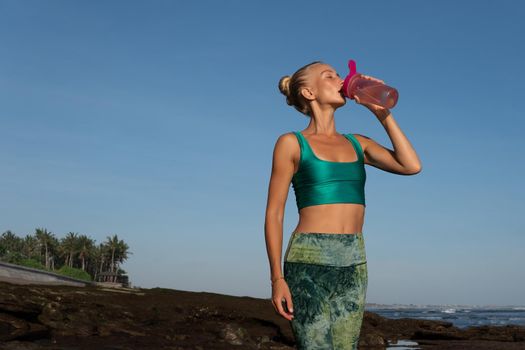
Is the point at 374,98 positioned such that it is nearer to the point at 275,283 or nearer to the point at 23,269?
the point at 275,283

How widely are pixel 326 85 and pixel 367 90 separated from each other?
24 centimetres

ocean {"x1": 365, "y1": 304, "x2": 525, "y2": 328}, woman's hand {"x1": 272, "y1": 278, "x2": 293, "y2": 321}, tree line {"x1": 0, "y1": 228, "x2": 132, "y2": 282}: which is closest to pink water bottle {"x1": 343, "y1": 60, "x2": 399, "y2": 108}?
woman's hand {"x1": 272, "y1": 278, "x2": 293, "y2": 321}

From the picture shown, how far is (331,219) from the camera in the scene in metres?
3.07

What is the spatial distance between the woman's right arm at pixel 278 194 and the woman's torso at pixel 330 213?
56 millimetres

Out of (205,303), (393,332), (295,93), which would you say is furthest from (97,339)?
(393,332)

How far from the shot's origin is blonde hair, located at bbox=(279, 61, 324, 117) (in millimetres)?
3474

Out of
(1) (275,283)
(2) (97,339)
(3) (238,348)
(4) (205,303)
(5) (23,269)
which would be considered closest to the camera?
(1) (275,283)

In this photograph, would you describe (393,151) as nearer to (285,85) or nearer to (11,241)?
(285,85)

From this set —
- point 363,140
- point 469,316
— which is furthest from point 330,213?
point 469,316

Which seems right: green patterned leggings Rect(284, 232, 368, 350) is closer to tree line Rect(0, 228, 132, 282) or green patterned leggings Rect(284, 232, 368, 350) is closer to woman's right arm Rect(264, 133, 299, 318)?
woman's right arm Rect(264, 133, 299, 318)

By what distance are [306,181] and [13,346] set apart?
11.1 meters

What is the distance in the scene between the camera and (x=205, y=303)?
20.7m

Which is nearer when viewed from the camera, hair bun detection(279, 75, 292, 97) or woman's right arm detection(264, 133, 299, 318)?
woman's right arm detection(264, 133, 299, 318)

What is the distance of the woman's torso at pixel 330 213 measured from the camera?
3064 millimetres
